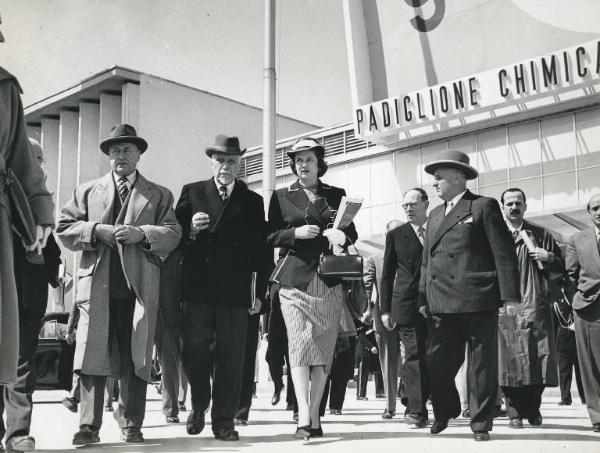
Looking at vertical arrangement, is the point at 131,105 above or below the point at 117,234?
above

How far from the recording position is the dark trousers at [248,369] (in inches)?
318

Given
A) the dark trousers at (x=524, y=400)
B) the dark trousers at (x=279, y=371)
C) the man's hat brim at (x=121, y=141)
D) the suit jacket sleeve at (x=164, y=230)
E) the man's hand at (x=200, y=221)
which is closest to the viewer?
the suit jacket sleeve at (x=164, y=230)

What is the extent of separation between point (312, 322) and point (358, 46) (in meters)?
19.1

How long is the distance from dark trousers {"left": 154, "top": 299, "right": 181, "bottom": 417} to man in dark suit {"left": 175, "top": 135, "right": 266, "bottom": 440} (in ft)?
5.53

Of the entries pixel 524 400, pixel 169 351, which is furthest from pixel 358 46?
pixel 524 400

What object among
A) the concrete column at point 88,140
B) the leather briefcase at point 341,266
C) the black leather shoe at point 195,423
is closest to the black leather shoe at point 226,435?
the black leather shoe at point 195,423

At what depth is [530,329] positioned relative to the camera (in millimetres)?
7730

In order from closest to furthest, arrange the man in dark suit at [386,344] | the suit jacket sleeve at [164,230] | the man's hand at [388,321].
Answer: the suit jacket sleeve at [164,230], the man's hand at [388,321], the man in dark suit at [386,344]

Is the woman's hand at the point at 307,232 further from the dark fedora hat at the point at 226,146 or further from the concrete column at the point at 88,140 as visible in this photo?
the concrete column at the point at 88,140

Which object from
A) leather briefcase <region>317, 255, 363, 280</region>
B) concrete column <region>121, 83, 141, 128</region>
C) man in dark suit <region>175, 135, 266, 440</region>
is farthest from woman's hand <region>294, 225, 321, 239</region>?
concrete column <region>121, 83, 141, 128</region>

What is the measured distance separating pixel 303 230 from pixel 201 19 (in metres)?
6.44

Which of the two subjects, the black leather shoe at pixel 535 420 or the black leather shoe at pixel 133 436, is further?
the black leather shoe at pixel 535 420

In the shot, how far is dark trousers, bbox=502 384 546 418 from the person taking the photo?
25.1ft

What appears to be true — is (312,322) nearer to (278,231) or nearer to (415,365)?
(278,231)
